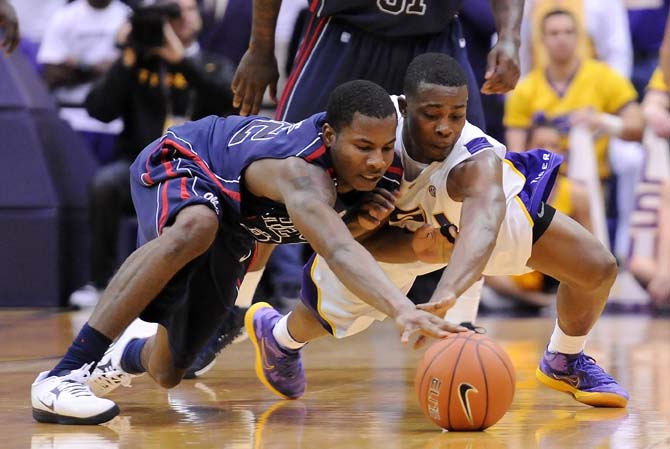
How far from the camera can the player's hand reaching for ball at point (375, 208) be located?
409cm

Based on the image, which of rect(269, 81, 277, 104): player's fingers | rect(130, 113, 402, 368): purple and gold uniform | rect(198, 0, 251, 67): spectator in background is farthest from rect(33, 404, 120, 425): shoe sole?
A: rect(198, 0, 251, 67): spectator in background

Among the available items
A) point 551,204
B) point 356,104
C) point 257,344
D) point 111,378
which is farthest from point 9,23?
point 551,204

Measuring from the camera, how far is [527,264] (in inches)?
175

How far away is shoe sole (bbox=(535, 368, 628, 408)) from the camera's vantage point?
434 centimetres

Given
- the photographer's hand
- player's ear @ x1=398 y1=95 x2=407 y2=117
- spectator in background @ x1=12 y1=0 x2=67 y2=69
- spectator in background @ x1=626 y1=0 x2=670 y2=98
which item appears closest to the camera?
player's ear @ x1=398 y1=95 x2=407 y2=117

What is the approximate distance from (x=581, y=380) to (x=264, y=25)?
2025mm

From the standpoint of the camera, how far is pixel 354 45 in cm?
512

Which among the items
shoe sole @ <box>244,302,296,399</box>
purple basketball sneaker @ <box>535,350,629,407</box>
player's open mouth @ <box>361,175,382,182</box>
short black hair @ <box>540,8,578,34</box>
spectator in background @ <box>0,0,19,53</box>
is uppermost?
player's open mouth @ <box>361,175,382,182</box>

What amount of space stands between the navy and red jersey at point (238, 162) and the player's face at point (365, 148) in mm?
74

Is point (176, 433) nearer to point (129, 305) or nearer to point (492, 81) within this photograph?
point (129, 305)

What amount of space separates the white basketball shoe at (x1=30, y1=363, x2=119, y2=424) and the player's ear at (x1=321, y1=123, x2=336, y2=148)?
3.57 feet

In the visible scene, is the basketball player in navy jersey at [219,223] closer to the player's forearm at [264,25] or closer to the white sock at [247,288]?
the player's forearm at [264,25]

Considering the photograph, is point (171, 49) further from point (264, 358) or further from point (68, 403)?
point (68, 403)

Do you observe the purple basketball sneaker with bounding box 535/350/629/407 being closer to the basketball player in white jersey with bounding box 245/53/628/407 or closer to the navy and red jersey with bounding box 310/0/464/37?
the basketball player in white jersey with bounding box 245/53/628/407
